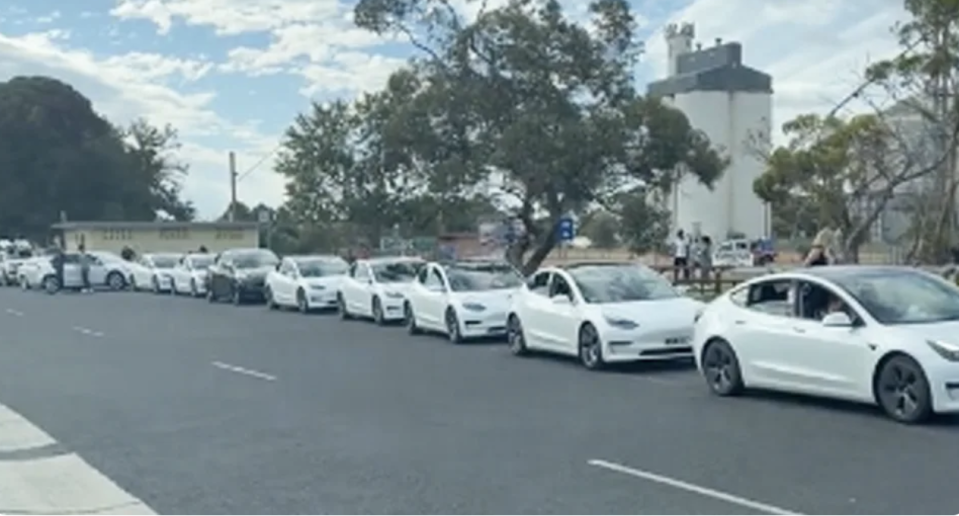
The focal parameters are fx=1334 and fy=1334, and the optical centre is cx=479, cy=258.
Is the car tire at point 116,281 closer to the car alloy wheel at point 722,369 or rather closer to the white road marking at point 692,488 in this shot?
the car alloy wheel at point 722,369

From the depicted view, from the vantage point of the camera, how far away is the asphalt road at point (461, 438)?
8.62 meters

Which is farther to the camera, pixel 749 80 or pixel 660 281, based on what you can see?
pixel 749 80

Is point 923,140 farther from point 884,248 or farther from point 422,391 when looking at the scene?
point 422,391

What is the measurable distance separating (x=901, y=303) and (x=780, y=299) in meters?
1.46

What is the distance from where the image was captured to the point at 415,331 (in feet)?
80.7

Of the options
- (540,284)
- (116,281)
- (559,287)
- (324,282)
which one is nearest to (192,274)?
(116,281)

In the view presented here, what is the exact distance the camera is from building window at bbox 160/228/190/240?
224ft

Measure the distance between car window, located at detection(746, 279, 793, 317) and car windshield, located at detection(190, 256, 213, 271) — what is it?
32.5m

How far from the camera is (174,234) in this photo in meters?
68.2

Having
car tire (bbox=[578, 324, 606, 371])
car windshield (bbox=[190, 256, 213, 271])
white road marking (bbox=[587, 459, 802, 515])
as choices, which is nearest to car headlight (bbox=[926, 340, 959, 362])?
white road marking (bbox=[587, 459, 802, 515])

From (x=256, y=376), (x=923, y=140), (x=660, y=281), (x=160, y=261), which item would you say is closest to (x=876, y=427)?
(x=660, y=281)

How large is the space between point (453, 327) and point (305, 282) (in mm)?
11333

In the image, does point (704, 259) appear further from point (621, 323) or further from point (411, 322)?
point (621, 323)

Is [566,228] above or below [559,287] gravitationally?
above
